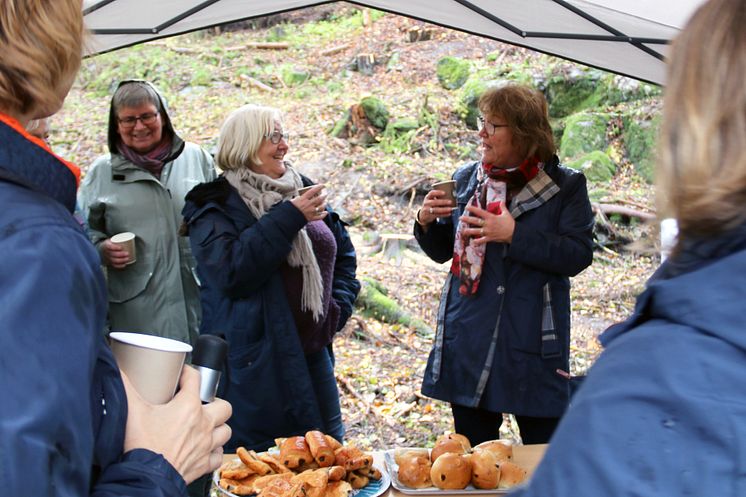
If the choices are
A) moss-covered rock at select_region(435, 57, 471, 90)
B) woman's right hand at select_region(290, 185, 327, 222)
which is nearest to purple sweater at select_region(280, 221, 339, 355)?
woman's right hand at select_region(290, 185, 327, 222)

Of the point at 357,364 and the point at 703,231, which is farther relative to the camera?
the point at 357,364

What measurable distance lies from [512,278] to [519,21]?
3.71 feet

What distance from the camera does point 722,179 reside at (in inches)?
35.8

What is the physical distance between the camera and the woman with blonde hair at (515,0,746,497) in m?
0.86

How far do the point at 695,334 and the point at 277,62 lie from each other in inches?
449

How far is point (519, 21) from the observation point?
364 centimetres

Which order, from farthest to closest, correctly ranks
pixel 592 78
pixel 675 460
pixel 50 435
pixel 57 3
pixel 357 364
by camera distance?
pixel 592 78
pixel 357 364
pixel 57 3
pixel 50 435
pixel 675 460

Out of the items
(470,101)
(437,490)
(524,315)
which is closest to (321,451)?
(437,490)

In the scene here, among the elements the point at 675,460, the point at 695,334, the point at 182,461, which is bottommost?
the point at 182,461

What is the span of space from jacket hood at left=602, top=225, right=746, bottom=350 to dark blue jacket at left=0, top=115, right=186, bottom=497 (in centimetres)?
71

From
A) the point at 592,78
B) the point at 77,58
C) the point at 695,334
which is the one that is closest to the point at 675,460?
the point at 695,334

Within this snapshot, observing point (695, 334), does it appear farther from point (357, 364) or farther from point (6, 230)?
point (357, 364)

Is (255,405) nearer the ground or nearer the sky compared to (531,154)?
nearer the ground

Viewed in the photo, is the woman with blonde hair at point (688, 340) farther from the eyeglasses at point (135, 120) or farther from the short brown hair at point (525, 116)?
the eyeglasses at point (135, 120)
